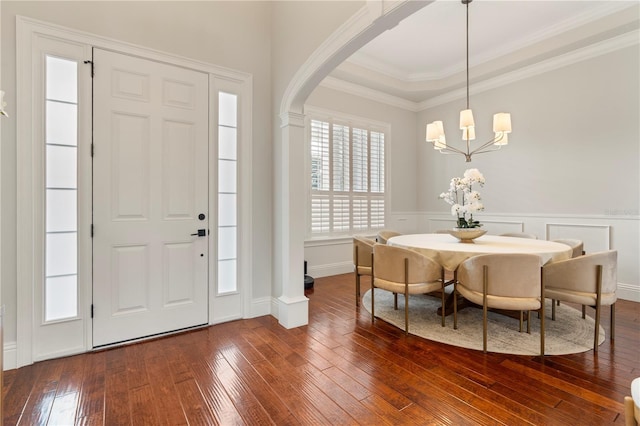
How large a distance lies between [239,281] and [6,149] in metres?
2.15

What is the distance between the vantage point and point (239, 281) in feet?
10.8

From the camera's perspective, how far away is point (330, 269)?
17.3 feet

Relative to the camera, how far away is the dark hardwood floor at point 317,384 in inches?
69.8

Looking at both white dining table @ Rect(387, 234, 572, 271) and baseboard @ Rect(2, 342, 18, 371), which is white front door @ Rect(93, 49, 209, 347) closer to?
baseboard @ Rect(2, 342, 18, 371)

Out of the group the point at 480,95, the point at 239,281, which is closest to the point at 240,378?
the point at 239,281

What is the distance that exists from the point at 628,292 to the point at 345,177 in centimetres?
414

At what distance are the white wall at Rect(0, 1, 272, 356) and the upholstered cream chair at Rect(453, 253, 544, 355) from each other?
2126 mm

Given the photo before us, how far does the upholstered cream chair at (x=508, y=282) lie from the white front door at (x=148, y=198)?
2568 mm

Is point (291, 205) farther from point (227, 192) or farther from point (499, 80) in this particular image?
Result: point (499, 80)

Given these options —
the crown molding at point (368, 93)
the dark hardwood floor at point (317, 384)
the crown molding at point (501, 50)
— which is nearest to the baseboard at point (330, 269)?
the dark hardwood floor at point (317, 384)

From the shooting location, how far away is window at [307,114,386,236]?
200 inches

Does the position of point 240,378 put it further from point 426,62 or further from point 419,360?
point 426,62

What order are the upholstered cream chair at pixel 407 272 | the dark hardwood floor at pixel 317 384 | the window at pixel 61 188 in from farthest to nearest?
1. the upholstered cream chair at pixel 407 272
2. the window at pixel 61 188
3. the dark hardwood floor at pixel 317 384

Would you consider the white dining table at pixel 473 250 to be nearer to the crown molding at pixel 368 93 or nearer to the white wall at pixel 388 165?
the white wall at pixel 388 165
